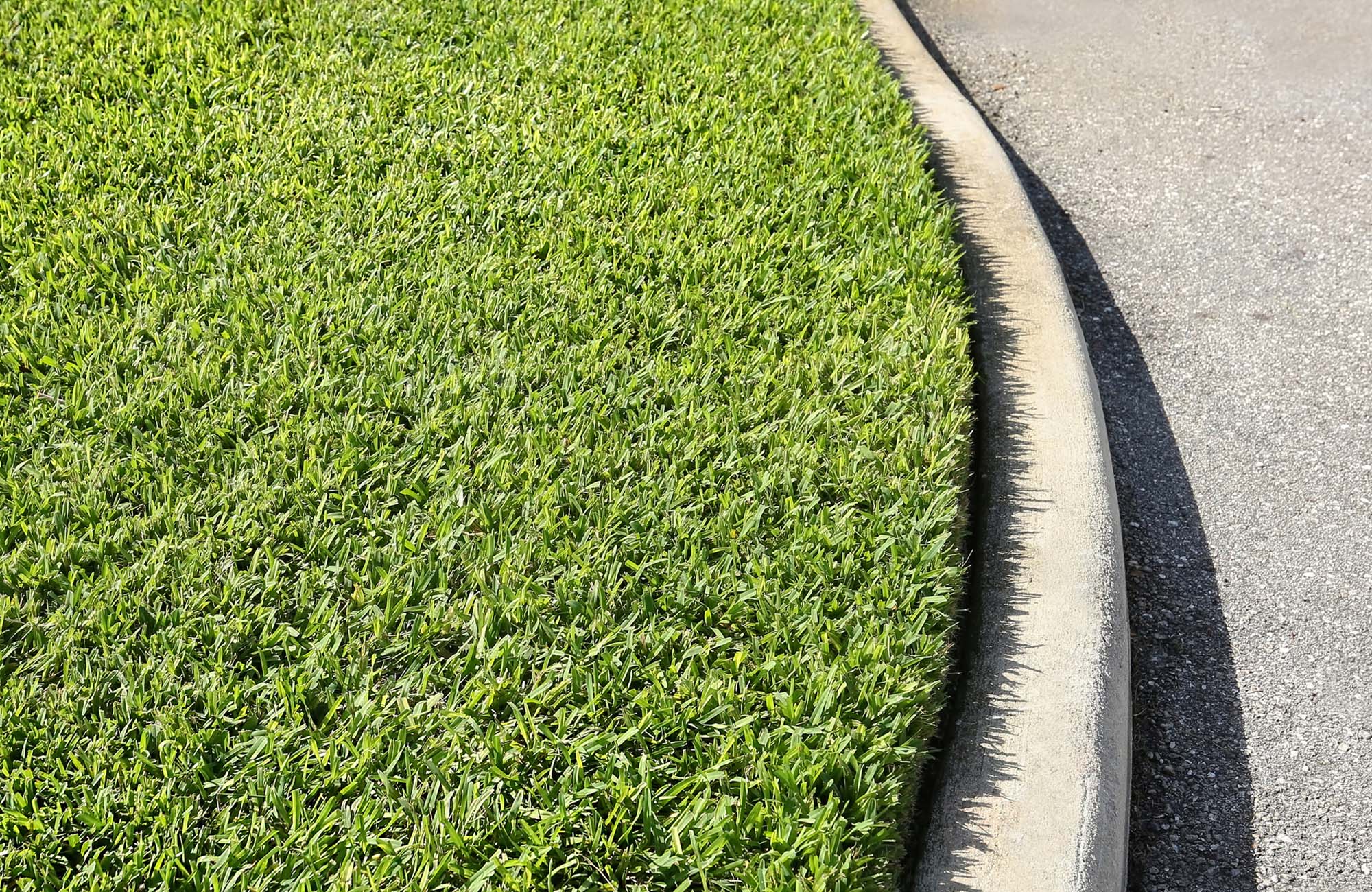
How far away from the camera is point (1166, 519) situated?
11.5 feet

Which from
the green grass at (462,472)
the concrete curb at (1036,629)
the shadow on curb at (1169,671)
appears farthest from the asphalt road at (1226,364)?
the green grass at (462,472)

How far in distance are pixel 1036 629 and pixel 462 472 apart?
1.39 m

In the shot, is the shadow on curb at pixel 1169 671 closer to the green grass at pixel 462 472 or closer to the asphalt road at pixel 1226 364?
the asphalt road at pixel 1226 364

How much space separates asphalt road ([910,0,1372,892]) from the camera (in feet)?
9.20

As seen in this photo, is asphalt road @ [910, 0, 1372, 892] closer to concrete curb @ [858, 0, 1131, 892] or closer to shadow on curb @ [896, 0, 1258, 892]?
shadow on curb @ [896, 0, 1258, 892]

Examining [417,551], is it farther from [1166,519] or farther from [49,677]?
[1166,519]

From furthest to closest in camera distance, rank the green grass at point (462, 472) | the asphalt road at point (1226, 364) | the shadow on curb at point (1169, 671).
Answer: the asphalt road at point (1226, 364), the shadow on curb at point (1169, 671), the green grass at point (462, 472)

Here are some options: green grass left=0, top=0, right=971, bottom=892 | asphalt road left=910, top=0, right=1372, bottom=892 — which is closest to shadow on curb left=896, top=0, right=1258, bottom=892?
asphalt road left=910, top=0, right=1372, bottom=892

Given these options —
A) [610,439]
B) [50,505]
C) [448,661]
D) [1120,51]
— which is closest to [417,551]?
[448,661]

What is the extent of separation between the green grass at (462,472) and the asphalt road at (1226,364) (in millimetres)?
709

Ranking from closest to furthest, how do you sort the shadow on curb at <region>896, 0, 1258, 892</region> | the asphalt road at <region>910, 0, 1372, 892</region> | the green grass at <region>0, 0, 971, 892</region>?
1. the green grass at <region>0, 0, 971, 892</region>
2. the shadow on curb at <region>896, 0, 1258, 892</region>
3. the asphalt road at <region>910, 0, 1372, 892</region>

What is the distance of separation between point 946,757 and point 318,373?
1.88m

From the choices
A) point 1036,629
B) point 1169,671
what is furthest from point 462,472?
point 1169,671

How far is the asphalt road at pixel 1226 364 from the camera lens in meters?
2.80
